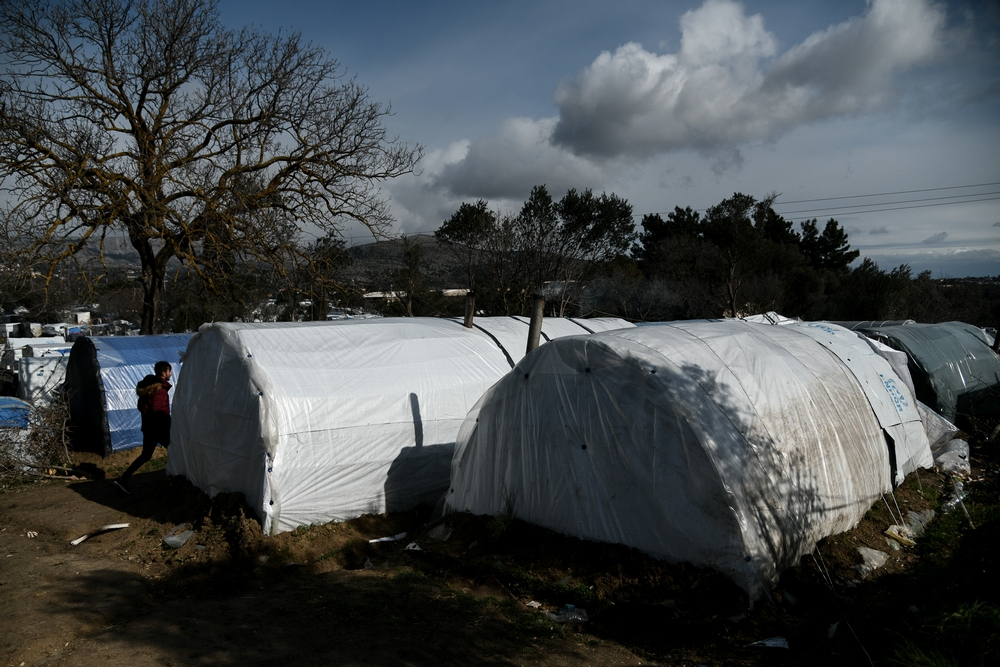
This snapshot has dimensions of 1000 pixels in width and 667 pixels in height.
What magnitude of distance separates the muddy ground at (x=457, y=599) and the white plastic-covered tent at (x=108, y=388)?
4.57 meters

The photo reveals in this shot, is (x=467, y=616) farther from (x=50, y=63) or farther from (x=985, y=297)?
(x=985, y=297)

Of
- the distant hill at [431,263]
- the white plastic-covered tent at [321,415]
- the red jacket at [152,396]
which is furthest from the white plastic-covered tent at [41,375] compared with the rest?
the distant hill at [431,263]

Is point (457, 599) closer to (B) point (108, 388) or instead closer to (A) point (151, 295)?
(B) point (108, 388)

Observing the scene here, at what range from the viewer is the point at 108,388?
40.3 feet

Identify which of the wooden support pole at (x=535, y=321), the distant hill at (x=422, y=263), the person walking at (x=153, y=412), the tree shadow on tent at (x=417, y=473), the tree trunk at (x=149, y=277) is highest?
the distant hill at (x=422, y=263)

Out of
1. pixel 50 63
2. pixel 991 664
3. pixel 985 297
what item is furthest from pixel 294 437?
pixel 985 297

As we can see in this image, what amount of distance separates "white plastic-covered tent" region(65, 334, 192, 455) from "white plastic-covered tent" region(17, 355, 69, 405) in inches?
32.7

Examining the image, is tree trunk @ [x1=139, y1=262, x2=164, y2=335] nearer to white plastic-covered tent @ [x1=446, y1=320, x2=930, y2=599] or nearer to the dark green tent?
white plastic-covered tent @ [x1=446, y1=320, x2=930, y2=599]

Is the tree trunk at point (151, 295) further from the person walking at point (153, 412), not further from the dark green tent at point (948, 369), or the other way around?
the dark green tent at point (948, 369)

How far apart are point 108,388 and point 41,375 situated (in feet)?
10.7

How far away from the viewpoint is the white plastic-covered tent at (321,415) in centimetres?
750

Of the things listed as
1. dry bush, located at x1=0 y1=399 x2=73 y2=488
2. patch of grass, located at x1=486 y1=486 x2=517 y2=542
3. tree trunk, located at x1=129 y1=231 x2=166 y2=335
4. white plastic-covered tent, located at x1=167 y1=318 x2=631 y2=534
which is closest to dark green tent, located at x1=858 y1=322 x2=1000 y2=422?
white plastic-covered tent, located at x1=167 y1=318 x2=631 y2=534

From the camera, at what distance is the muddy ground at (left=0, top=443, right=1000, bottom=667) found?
445 centimetres

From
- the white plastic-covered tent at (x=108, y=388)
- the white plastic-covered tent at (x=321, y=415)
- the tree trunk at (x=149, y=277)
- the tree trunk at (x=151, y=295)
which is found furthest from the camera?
the tree trunk at (x=151, y=295)
